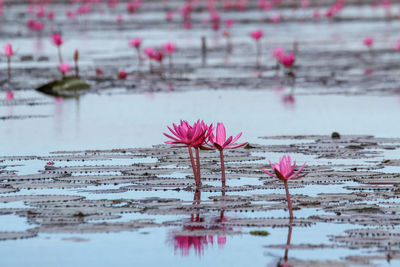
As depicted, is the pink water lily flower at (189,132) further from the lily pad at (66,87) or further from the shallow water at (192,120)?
the lily pad at (66,87)

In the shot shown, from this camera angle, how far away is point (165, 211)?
17.9 ft

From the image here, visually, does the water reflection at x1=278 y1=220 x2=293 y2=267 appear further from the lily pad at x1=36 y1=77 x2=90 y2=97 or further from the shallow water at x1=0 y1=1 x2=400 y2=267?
the lily pad at x1=36 y1=77 x2=90 y2=97

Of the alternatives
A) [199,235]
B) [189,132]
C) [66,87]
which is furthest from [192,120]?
[199,235]

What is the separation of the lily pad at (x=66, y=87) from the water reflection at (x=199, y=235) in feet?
27.0

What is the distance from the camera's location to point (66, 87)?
13.4 m

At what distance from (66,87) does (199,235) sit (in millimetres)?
8772

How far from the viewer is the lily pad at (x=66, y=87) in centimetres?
1333

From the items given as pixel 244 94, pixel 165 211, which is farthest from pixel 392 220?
pixel 244 94


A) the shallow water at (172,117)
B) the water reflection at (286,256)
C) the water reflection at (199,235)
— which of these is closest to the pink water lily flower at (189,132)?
the water reflection at (199,235)

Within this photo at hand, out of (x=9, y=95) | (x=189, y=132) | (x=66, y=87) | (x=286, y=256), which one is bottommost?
(x=286, y=256)

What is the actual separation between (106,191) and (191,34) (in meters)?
21.5

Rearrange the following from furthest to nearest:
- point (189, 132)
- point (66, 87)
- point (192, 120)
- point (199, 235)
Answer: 1. point (66, 87)
2. point (192, 120)
3. point (189, 132)
4. point (199, 235)

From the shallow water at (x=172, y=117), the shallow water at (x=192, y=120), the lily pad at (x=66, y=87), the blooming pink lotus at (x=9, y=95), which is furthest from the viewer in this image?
the lily pad at (x=66, y=87)

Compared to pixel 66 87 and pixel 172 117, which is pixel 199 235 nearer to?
pixel 172 117
